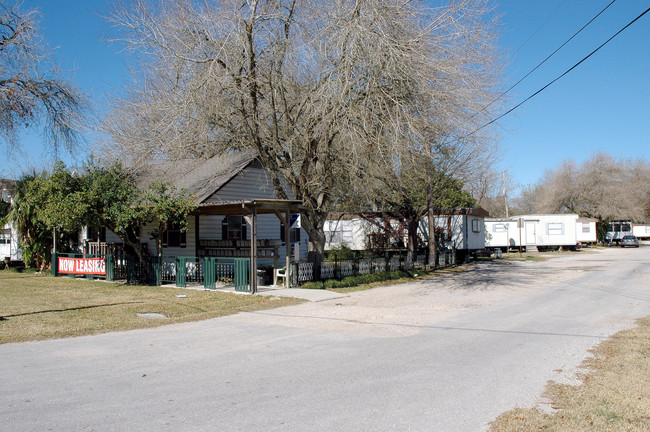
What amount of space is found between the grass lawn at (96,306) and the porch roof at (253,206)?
2846 mm

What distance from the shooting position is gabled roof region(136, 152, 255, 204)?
19594 mm

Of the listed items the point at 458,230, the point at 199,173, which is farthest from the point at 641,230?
the point at 199,173

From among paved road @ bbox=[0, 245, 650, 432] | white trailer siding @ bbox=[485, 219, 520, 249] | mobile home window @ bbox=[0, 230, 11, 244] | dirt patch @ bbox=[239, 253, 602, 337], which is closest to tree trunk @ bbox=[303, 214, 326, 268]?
dirt patch @ bbox=[239, 253, 602, 337]

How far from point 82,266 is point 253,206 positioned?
1000 centimetres

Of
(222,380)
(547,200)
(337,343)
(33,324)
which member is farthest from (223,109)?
(547,200)

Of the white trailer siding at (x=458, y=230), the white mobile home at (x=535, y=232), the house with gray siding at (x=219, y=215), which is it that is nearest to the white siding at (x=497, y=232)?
the white mobile home at (x=535, y=232)

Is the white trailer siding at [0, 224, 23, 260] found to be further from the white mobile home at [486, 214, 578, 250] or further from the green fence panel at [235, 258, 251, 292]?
the white mobile home at [486, 214, 578, 250]

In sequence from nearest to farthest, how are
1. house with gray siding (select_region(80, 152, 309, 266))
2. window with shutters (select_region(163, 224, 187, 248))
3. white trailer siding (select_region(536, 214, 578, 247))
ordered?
1. house with gray siding (select_region(80, 152, 309, 266))
2. window with shutters (select_region(163, 224, 187, 248))
3. white trailer siding (select_region(536, 214, 578, 247))

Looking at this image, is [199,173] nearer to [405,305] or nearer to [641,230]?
[405,305]

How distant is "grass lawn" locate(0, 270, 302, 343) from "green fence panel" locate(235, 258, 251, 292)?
2.29ft

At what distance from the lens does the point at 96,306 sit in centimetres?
1328

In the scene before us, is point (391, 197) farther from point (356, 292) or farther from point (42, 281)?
point (42, 281)

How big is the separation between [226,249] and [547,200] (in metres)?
51.7

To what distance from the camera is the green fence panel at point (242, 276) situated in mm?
16156
